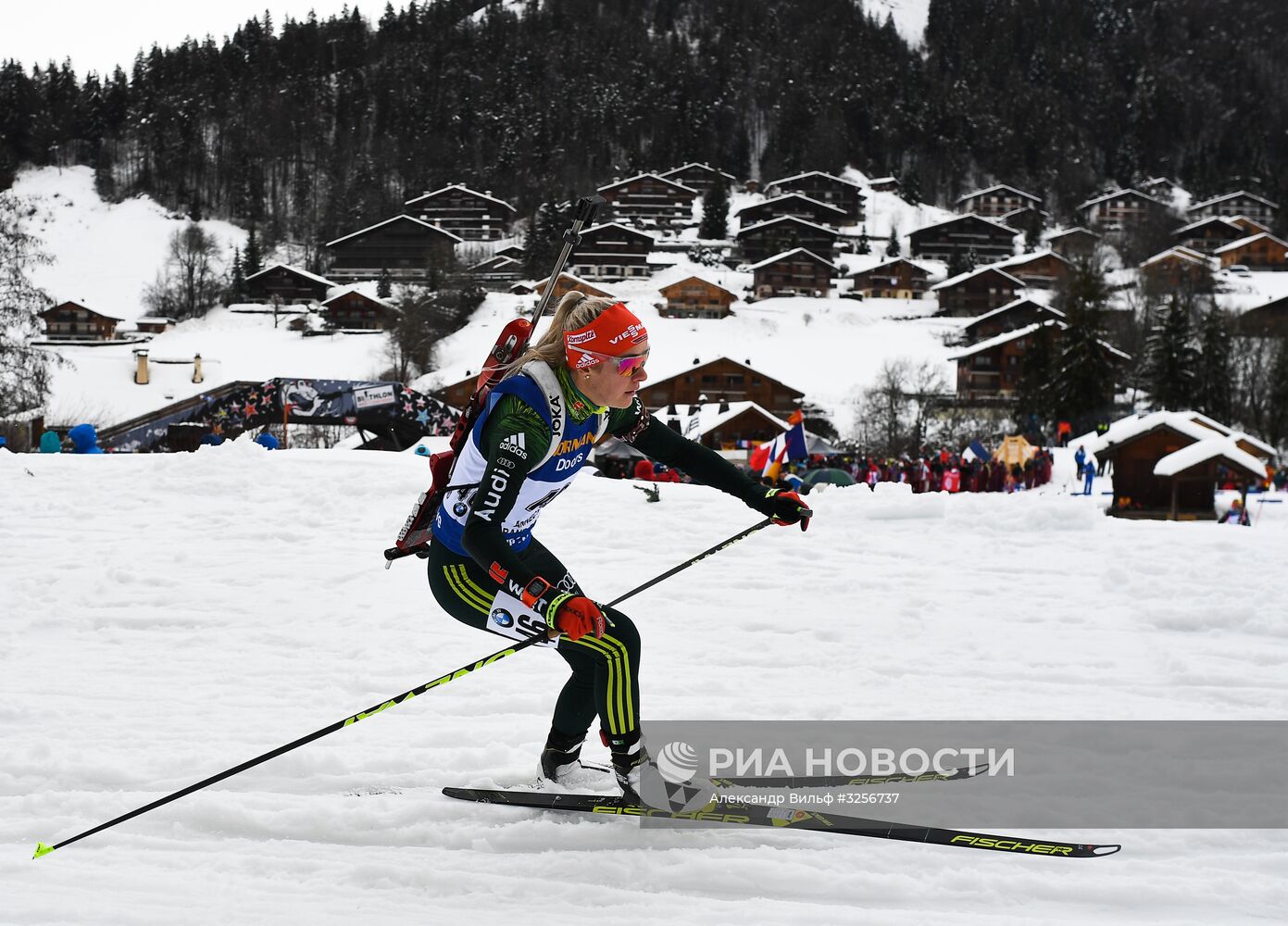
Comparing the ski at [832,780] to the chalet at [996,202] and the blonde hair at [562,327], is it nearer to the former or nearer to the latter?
the blonde hair at [562,327]

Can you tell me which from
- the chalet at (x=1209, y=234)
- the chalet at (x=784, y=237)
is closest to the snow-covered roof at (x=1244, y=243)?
the chalet at (x=1209, y=234)

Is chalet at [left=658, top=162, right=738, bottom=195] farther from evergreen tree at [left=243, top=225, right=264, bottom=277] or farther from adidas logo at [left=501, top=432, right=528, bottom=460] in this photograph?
adidas logo at [left=501, top=432, right=528, bottom=460]

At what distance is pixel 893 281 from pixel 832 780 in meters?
66.9

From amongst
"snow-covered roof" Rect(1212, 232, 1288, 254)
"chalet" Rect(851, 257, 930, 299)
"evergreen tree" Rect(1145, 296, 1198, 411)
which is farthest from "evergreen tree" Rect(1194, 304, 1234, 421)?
"snow-covered roof" Rect(1212, 232, 1288, 254)

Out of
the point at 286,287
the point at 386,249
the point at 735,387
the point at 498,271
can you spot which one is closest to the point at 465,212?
the point at 386,249

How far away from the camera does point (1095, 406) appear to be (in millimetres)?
38312

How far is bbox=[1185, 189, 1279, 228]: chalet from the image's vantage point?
88.6 meters

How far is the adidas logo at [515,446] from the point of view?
2.90 meters

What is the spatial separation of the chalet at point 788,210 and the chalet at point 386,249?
74.5ft

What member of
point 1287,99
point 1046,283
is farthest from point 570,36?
point 1287,99

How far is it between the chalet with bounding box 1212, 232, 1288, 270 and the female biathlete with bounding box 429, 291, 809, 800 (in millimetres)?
83928

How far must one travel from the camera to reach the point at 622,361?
3.09 m

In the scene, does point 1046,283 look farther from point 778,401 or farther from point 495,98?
point 495,98

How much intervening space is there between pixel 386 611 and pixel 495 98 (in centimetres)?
10370
